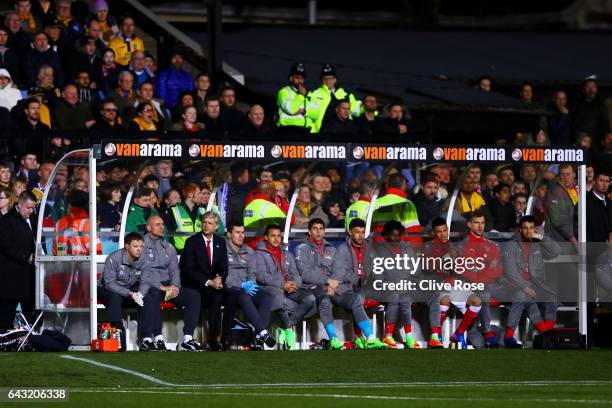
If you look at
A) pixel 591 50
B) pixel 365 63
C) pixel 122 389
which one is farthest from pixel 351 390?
pixel 591 50

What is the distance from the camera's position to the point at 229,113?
23781 millimetres

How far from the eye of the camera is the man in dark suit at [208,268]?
19.7 m

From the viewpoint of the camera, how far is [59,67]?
2389cm

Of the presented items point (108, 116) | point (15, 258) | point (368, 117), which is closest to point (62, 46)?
point (108, 116)

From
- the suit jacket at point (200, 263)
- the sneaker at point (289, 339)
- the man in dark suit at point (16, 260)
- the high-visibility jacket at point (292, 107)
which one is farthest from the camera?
the high-visibility jacket at point (292, 107)

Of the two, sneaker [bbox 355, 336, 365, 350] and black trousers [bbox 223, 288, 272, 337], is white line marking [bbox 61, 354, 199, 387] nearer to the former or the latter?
black trousers [bbox 223, 288, 272, 337]

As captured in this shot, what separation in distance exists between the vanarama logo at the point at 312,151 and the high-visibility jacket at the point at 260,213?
95 centimetres

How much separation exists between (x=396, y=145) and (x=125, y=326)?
13.2ft

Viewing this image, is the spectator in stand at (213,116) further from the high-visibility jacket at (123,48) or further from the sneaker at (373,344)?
the sneaker at (373,344)

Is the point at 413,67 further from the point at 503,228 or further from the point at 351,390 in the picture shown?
the point at 351,390

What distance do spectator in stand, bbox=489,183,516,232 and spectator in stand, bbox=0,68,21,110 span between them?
674 centimetres

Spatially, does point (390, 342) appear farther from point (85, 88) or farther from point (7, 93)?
point (7, 93)

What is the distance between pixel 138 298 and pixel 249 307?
1.35 meters

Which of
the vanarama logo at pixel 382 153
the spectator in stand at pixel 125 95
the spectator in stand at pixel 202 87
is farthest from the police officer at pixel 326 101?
the vanarama logo at pixel 382 153
